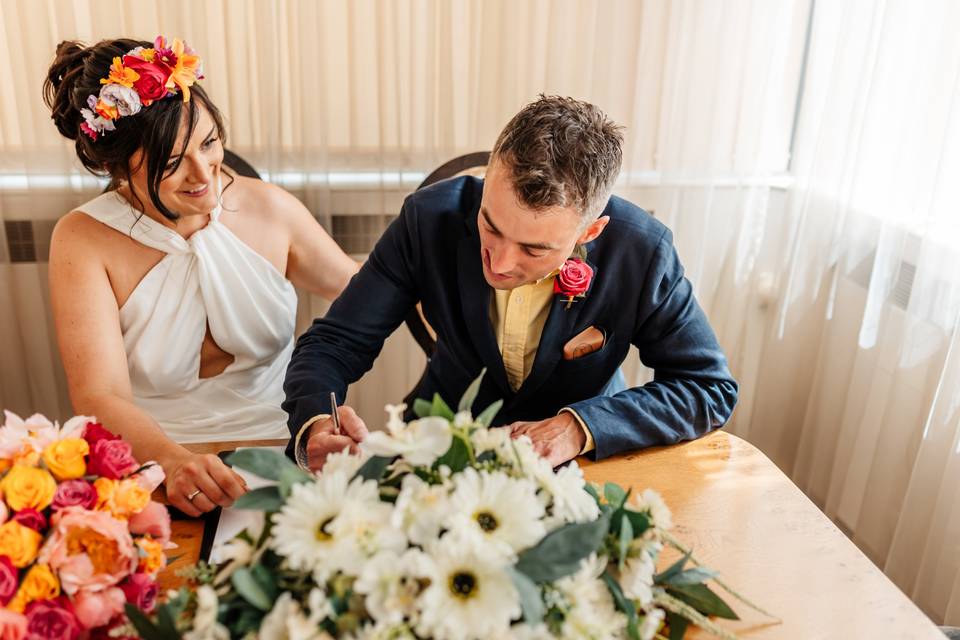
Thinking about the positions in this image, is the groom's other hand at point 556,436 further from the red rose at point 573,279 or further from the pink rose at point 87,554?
the pink rose at point 87,554

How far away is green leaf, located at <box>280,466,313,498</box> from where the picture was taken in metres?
0.82

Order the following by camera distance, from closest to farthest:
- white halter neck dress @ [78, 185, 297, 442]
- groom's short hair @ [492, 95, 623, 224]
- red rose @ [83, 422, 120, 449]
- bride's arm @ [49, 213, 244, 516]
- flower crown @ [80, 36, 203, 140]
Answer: red rose @ [83, 422, 120, 449]
groom's short hair @ [492, 95, 623, 224]
bride's arm @ [49, 213, 244, 516]
flower crown @ [80, 36, 203, 140]
white halter neck dress @ [78, 185, 297, 442]

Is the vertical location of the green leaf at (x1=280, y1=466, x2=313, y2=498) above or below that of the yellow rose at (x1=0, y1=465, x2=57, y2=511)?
above

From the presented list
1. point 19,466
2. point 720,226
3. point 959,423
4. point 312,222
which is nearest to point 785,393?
point 720,226

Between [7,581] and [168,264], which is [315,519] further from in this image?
[168,264]

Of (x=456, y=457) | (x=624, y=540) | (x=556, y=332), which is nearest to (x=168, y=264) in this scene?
(x=556, y=332)

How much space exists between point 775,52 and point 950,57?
608mm

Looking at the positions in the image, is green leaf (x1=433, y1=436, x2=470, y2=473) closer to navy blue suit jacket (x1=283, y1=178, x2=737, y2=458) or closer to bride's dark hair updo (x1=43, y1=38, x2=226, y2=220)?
navy blue suit jacket (x1=283, y1=178, x2=737, y2=458)

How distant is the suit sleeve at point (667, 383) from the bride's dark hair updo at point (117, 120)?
3.10ft

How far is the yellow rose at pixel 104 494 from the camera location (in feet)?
2.89

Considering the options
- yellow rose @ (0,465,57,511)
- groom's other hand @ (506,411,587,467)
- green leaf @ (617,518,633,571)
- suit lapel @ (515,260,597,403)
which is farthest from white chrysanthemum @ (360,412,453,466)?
suit lapel @ (515,260,597,403)

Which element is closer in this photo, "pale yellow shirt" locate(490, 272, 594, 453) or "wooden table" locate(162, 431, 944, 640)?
"wooden table" locate(162, 431, 944, 640)

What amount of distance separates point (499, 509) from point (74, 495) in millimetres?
444

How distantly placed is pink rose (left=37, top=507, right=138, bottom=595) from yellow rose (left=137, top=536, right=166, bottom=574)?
Answer: 21mm
